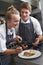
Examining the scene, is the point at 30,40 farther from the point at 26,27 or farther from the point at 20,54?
the point at 20,54

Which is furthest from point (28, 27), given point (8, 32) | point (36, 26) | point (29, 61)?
point (29, 61)

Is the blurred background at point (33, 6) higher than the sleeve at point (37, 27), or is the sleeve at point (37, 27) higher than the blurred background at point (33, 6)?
the blurred background at point (33, 6)

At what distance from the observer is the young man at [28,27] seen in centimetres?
102

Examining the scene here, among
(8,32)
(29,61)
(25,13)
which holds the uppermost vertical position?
(25,13)

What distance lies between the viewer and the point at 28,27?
3.44 feet

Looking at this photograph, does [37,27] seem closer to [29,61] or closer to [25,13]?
[25,13]

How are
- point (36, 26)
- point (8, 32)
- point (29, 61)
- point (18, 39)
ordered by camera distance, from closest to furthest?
point (29, 61)
point (8, 32)
point (18, 39)
point (36, 26)

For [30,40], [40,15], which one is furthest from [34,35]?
[40,15]

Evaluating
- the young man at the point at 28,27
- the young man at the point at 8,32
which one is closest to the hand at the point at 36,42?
the young man at the point at 28,27

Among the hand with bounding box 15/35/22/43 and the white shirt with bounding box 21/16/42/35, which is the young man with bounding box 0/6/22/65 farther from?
the white shirt with bounding box 21/16/42/35

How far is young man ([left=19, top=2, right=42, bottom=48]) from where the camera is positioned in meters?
1.02

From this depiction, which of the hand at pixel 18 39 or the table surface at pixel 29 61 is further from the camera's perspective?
the hand at pixel 18 39

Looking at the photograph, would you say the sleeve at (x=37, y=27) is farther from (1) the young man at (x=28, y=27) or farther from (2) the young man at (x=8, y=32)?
(2) the young man at (x=8, y=32)

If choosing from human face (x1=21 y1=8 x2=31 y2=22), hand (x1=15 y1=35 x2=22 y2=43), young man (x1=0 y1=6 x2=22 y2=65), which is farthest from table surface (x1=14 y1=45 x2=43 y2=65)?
human face (x1=21 y1=8 x2=31 y2=22)
